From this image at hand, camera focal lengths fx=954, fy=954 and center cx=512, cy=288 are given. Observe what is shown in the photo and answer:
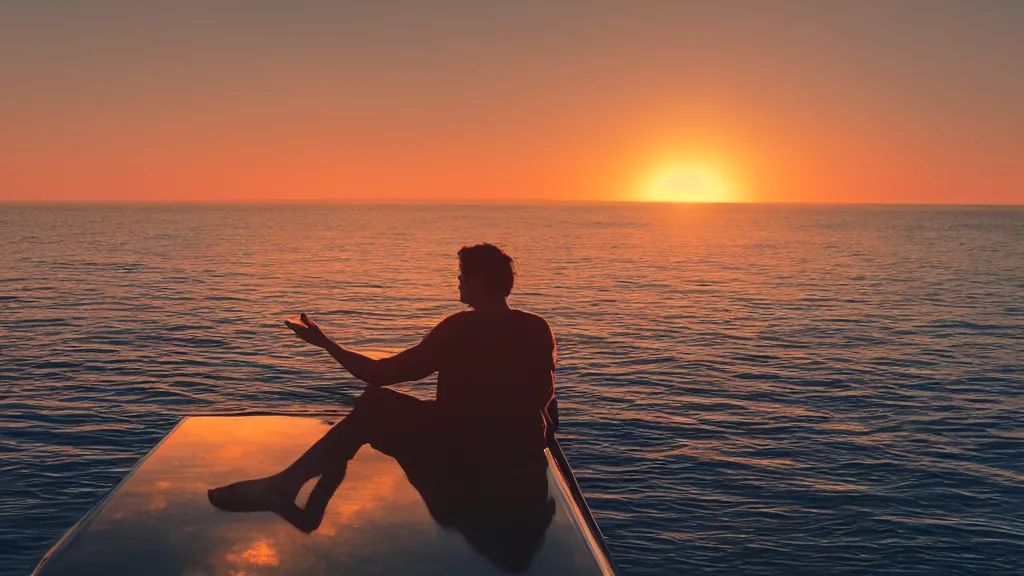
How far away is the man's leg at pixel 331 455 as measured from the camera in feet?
15.8

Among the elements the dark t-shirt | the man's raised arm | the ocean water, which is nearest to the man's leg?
the man's raised arm

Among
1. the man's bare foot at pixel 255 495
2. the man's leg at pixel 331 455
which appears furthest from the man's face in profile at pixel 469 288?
the man's bare foot at pixel 255 495

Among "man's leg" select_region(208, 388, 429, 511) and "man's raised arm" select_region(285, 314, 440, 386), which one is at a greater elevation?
"man's raised arm" select_region(285, 314, 440, 386)

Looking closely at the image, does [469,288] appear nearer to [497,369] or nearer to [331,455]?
[497,369]

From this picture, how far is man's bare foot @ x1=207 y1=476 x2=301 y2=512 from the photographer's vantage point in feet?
15.3

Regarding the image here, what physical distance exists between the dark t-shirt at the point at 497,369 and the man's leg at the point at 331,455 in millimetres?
509

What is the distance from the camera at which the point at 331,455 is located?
571cm

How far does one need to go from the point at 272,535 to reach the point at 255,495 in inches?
25.1

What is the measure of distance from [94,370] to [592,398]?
11.0 metres

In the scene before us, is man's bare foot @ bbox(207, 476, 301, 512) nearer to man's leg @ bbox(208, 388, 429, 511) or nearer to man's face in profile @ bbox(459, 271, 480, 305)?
man's leg @ bbox(208, 388, 429, 511)

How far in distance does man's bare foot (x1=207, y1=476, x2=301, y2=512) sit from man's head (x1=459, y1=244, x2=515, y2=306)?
6.12 ft

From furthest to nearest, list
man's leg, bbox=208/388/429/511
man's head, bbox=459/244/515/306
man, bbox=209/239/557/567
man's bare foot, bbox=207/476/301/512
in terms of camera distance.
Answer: man's head, bbox=459/244/515/306 → man, bbox=209/239/557/567 → man's leg, bbox=208/388/429/511 → man's bare foot, bbox=207/476/301/512

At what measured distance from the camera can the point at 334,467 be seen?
5449mm

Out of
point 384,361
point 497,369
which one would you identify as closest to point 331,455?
point 384,361
